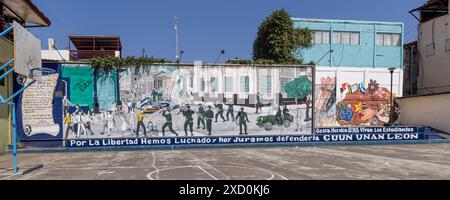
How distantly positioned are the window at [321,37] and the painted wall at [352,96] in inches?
118

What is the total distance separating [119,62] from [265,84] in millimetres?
8287

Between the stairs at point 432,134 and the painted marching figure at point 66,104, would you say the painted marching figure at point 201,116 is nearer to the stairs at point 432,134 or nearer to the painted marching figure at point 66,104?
the painted marching figure at point 66,104

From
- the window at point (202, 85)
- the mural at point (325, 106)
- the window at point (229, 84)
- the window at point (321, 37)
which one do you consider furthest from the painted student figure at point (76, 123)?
the window at point (321, 37)

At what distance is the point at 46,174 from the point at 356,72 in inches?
1010

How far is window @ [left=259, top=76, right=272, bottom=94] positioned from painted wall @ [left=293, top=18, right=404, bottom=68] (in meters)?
11.8

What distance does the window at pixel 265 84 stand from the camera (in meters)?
19.9

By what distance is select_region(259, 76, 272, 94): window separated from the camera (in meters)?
19.9

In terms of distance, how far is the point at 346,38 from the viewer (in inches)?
1243

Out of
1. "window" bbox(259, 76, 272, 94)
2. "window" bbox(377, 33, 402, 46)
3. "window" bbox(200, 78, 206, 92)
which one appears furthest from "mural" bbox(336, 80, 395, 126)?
"window" bbox(200, 78, 206, 92)

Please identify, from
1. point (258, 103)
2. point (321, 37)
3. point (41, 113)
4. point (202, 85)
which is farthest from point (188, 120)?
point (321, 37)

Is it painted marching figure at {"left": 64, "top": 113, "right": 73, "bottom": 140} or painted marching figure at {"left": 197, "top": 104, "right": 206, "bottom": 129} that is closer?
painted marching figure at {"left": 64, "top": 113, "right": 73, "bottom": 140}

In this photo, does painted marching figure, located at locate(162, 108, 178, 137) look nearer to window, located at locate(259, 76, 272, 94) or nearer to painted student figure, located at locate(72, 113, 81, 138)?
painted student figure, located at locate(72, 113, 81, 138)

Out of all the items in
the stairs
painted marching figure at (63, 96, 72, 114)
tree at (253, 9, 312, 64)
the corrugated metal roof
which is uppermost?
tree at (253, 9, 312, 64)

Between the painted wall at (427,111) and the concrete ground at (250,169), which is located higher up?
the painted wall at (427,111)
